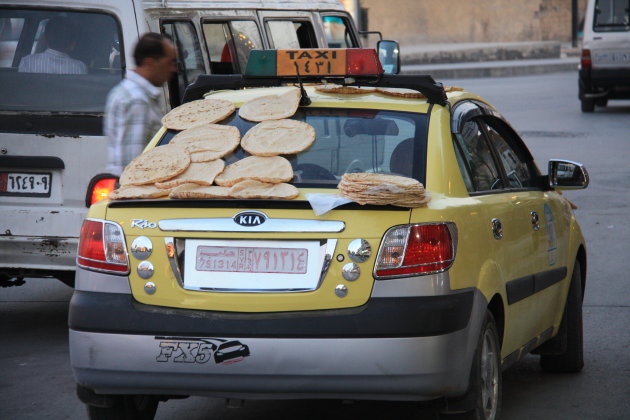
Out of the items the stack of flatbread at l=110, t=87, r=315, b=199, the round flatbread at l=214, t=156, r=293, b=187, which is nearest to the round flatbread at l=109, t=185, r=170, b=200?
the stack of flatbread at l=110, t=87, r=315, b=199

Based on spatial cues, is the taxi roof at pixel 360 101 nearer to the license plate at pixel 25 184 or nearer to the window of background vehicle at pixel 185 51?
the license plate at pixel 25 184

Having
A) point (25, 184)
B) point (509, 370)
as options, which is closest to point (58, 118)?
point (25, 184)

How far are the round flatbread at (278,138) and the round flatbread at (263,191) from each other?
0.94 ft

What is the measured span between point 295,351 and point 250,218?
19.6 inches

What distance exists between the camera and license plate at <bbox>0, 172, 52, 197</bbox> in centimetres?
735

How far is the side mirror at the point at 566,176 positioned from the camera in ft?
19.9

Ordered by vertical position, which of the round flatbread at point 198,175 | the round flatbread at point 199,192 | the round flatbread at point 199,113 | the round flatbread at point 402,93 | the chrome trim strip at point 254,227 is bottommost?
the chrome trim strip at point 254,227

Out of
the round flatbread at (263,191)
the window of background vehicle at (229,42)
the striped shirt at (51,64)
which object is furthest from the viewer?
the window of background vehicle at (229,42)

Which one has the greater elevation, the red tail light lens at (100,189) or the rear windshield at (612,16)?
the red tail light lens at (100,189)

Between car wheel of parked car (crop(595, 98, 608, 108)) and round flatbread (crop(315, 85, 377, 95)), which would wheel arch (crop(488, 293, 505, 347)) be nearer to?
round flatbread (crop(315, 85, 377, 95))

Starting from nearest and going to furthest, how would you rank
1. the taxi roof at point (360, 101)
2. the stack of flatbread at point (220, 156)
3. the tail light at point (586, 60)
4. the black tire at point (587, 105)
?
the stack of flatbread at point (220, 156) → the taxi roof at point (360, 101) → the tail light at point (586, 60) → the black tire at point (587, 105)

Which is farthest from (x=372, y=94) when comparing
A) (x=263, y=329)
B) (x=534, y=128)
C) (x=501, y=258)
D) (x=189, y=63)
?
(x=534, y=128)

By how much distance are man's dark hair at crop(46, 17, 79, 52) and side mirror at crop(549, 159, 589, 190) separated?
312 cm

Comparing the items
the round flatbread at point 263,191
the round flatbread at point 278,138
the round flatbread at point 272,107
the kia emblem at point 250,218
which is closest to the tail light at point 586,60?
the round flatbread at point 272,107
